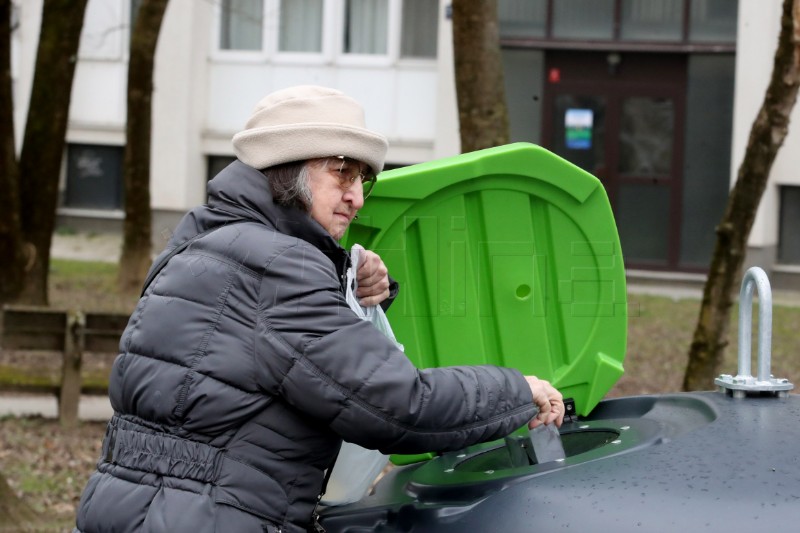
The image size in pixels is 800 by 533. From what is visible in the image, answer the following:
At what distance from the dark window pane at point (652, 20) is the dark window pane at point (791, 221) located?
2.61 m

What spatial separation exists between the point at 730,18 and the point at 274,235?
15.5m

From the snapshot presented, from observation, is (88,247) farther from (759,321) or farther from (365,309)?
(759,321)

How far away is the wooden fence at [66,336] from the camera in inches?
301

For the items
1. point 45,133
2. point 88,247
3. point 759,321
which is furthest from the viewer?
point 88,247

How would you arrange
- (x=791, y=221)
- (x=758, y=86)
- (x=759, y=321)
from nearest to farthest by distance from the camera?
(x=759, y=321), (x=758, y=86), (x=791, y=221)

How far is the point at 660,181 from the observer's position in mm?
17312

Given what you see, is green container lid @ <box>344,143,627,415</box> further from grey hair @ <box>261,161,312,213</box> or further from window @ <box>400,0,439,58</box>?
window @ <box>400,0,439,58</box>

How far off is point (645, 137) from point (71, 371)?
11.5 meters

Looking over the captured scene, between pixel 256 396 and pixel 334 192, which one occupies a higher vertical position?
pixel 334 192

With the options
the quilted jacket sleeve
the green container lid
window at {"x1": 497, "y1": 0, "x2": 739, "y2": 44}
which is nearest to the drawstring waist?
the quilted jacket sleeve

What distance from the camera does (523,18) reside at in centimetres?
1748

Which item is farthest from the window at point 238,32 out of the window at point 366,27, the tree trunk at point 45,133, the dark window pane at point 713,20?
the tree trunk at point 45,133

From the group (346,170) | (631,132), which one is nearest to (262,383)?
(346,170)

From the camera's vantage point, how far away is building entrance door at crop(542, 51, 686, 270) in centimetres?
1725
